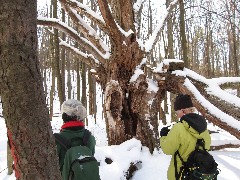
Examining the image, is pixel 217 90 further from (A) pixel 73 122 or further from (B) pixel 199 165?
(A) pixel 73 122

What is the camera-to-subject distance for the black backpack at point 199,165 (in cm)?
298

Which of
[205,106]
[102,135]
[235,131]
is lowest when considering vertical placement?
[102,135]

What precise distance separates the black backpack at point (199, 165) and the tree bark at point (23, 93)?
1846 millimetres

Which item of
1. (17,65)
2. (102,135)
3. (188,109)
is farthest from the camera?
(102,135)

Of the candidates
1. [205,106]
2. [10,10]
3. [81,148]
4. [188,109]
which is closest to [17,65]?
[10,10]

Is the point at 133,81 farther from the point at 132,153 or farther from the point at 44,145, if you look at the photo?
the point at 44,145

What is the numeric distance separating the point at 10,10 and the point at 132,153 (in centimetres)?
383

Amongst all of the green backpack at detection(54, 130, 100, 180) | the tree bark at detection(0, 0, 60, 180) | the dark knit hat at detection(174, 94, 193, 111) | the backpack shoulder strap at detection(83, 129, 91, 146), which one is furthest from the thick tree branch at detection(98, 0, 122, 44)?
the tree bark at detection(0, 0, 60, 180)

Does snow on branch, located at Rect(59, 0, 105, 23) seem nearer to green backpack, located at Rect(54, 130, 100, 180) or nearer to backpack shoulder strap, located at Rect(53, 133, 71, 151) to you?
backpack shoulder strap, located at Rect(53, 133, 71, 151)

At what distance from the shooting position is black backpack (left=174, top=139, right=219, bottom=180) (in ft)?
9.78

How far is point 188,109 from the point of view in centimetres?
319

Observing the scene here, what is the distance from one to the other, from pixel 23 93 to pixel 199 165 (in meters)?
2.11

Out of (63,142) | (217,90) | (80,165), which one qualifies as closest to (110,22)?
(217,90)

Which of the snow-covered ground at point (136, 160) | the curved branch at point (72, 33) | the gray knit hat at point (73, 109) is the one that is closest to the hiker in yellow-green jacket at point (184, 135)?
the gray knit hat at point (73, 109)
